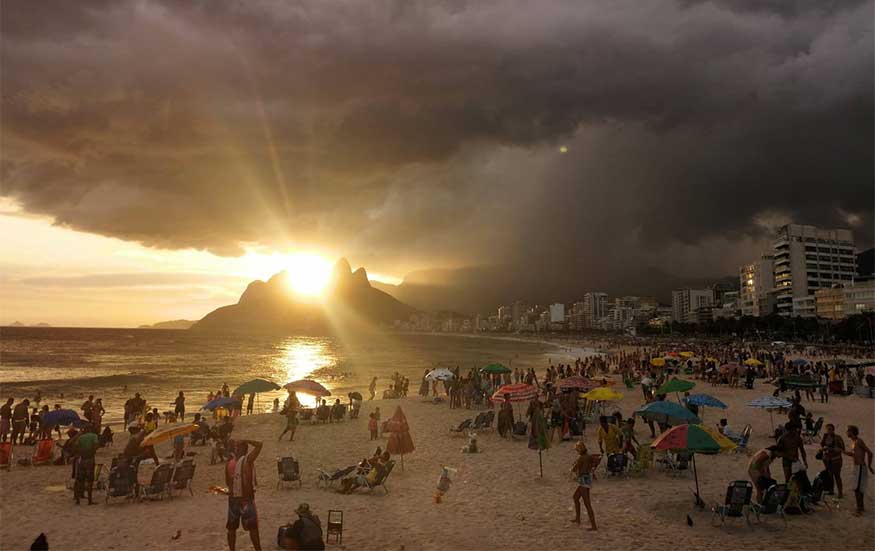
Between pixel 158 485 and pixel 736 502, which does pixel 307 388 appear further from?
pixel 736 502

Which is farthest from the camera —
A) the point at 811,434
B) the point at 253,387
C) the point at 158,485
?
the point at 253,387

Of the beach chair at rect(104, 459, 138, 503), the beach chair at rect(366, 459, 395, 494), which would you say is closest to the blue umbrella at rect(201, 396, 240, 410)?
the beach chair at rect(104, 459, 138, 503)

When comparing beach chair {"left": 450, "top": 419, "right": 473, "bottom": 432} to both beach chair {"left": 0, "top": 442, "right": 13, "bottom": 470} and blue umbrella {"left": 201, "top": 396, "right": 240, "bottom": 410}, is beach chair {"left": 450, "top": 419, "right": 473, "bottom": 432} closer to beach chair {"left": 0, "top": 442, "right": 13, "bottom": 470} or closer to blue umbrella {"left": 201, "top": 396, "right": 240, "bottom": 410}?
blue umbrella {"left": 201, "top": 396, "right": 240, "bottom": 410}

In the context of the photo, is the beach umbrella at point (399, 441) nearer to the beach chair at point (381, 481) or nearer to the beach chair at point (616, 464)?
the beach chair at point (381, 481)

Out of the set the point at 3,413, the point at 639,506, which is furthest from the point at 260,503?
the point at 3,413

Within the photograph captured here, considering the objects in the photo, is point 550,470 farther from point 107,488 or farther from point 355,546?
point 107,488

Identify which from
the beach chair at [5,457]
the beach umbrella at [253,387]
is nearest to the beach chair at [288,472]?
the beach umbrella at [253,387]

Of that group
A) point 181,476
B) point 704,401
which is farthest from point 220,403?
point 704,401
